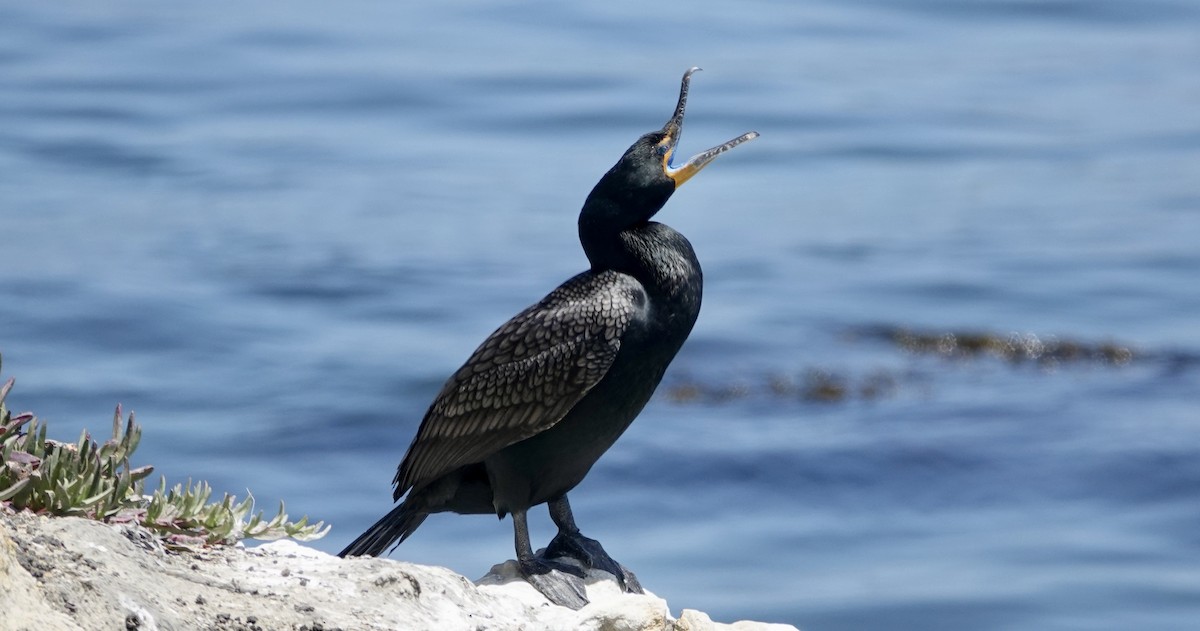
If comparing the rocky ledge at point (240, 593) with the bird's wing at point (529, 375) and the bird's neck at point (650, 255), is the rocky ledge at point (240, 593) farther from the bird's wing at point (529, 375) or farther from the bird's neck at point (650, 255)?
the bird's neck at point (650, 255)

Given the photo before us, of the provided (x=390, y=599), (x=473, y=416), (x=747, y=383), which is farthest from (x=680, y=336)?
(x=747, y=383)

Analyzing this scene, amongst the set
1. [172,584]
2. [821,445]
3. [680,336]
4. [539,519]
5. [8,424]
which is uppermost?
[821,445]

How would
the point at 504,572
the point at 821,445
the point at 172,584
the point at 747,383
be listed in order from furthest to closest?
the point at 747,383 → the point at 821,445 → the point at 504,572 → the point at 172,584

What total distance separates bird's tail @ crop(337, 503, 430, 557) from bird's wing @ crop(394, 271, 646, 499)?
133mm

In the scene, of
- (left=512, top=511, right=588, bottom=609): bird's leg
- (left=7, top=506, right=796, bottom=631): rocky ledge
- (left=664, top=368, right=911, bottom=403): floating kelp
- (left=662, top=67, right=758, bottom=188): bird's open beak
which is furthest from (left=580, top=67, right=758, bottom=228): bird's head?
(left=664, top=368, right=911, bottom=403): floating kelp

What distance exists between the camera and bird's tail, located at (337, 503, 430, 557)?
26.3 ft

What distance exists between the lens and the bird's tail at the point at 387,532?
8.02 metres

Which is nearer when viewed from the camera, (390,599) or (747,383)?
(390,599)

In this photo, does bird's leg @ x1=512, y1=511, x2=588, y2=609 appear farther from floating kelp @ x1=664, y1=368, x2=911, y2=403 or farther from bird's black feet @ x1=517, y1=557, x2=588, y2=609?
floating kelp @ x1=664, y1=368, x2=911, y2=403

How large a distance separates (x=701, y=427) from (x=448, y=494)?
13172 mm

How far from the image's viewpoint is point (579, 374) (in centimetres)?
776

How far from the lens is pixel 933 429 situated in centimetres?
2127

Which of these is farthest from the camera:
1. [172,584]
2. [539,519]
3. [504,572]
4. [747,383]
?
[747,383]

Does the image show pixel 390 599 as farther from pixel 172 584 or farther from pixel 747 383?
pixel 747 383
